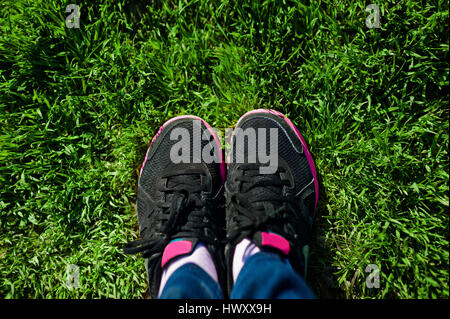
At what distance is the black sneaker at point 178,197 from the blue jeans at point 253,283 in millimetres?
164

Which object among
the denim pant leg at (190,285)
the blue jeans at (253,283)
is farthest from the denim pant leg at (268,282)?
the denim pant leg at (190,285)

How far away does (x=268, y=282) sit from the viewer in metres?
1.40

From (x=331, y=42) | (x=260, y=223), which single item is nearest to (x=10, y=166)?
(x=260, y=223)

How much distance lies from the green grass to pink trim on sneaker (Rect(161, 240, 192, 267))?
0.29 meters

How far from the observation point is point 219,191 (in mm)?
1938

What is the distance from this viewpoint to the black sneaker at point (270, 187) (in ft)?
5.58

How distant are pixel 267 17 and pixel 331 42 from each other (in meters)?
0.40

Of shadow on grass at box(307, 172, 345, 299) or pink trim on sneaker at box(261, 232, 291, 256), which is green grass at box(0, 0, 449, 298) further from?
pink trim on sneaker at box(261, 232, 291, 256)

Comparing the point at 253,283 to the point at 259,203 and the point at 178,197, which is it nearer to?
the point at 259,203

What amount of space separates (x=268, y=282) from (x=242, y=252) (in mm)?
316

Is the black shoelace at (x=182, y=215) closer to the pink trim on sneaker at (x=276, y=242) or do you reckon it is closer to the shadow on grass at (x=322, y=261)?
the pink trim on sneaker at (x=276, y=242)

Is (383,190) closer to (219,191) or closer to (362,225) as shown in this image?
(362,225)
